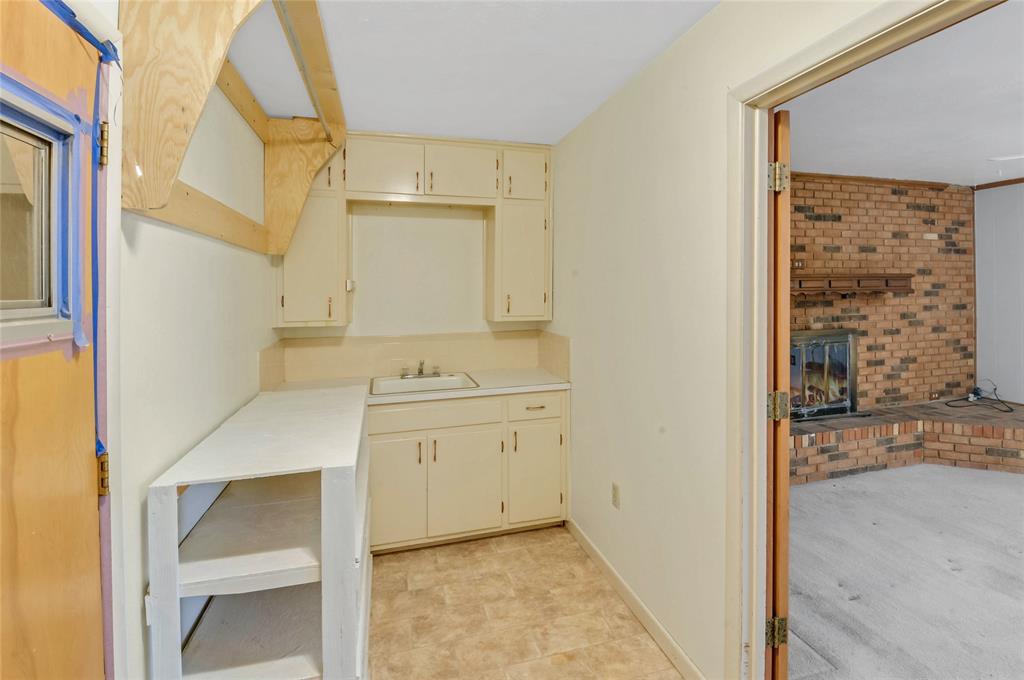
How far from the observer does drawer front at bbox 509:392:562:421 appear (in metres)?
2.94

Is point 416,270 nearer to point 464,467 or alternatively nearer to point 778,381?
point 464,467

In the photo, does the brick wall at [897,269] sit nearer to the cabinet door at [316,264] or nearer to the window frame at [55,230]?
the cabinet door at [316,264]

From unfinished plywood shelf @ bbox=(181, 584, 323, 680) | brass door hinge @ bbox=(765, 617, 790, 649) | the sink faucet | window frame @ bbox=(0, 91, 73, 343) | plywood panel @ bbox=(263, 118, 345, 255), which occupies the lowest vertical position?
brass door hinge @ bbox=(765, 617, 790, 649)

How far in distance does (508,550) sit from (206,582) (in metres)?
1.81

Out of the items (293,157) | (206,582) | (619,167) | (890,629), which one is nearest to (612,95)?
(619,167)

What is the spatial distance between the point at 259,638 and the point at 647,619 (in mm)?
1507

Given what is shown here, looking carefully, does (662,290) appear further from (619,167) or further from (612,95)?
(612,95)

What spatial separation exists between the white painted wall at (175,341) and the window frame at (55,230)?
20cm

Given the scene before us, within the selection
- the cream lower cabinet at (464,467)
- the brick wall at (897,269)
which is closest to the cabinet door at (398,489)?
the cream lower cabinet at (464,467)

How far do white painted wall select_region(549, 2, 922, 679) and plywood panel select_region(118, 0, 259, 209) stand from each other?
139cm

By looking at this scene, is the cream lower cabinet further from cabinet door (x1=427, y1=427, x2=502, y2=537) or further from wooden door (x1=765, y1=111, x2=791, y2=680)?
wooden door (x1=765, y1=111, x2=791, y2=680)

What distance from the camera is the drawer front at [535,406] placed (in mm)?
2936

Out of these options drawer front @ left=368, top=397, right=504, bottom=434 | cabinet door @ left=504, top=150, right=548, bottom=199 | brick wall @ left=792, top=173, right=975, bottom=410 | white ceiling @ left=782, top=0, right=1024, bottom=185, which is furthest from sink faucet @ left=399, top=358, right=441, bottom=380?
brick wall @ left=792, top=173, right=975, bottom=410

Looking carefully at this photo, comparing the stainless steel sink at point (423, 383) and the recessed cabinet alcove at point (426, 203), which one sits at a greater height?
the recessed cabinet alcove at point (426, 203)
